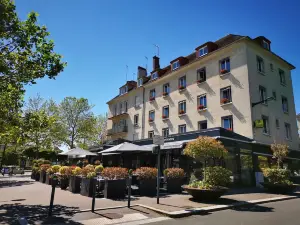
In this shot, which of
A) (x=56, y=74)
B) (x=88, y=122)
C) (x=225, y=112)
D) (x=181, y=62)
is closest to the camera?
(x=56, y=74)

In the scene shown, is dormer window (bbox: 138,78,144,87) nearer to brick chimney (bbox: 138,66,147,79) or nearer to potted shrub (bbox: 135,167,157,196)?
brick chimney (bbox: 138,66,147,79)

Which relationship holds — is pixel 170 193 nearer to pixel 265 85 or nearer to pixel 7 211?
A: pixel 7 211

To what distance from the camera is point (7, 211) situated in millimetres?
7652

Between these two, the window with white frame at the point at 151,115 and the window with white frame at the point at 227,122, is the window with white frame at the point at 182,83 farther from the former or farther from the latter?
the window with white frame at the point at 227,122

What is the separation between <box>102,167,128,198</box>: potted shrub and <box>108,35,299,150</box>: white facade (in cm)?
1168

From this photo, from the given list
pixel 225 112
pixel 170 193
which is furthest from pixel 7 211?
pixel 225 112

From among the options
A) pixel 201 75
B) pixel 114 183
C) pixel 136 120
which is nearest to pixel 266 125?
pixel 201 75

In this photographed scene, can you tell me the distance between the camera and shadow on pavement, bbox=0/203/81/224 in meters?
6.60

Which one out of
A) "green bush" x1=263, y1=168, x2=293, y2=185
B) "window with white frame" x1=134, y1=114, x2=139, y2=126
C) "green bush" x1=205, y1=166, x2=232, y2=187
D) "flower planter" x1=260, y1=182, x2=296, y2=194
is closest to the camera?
"green bush" x1=205, y1=166, x2=232, y2=187

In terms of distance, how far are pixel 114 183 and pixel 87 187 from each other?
1.42 m

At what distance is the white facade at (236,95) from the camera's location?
1919 cm

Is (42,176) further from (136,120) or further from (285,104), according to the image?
(285,104)

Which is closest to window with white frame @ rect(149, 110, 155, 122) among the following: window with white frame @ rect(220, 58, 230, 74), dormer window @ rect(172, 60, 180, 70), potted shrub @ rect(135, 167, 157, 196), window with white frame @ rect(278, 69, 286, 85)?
dormer window @ rect(172, 60, 180, 70)

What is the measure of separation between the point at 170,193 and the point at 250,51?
14.7 m
